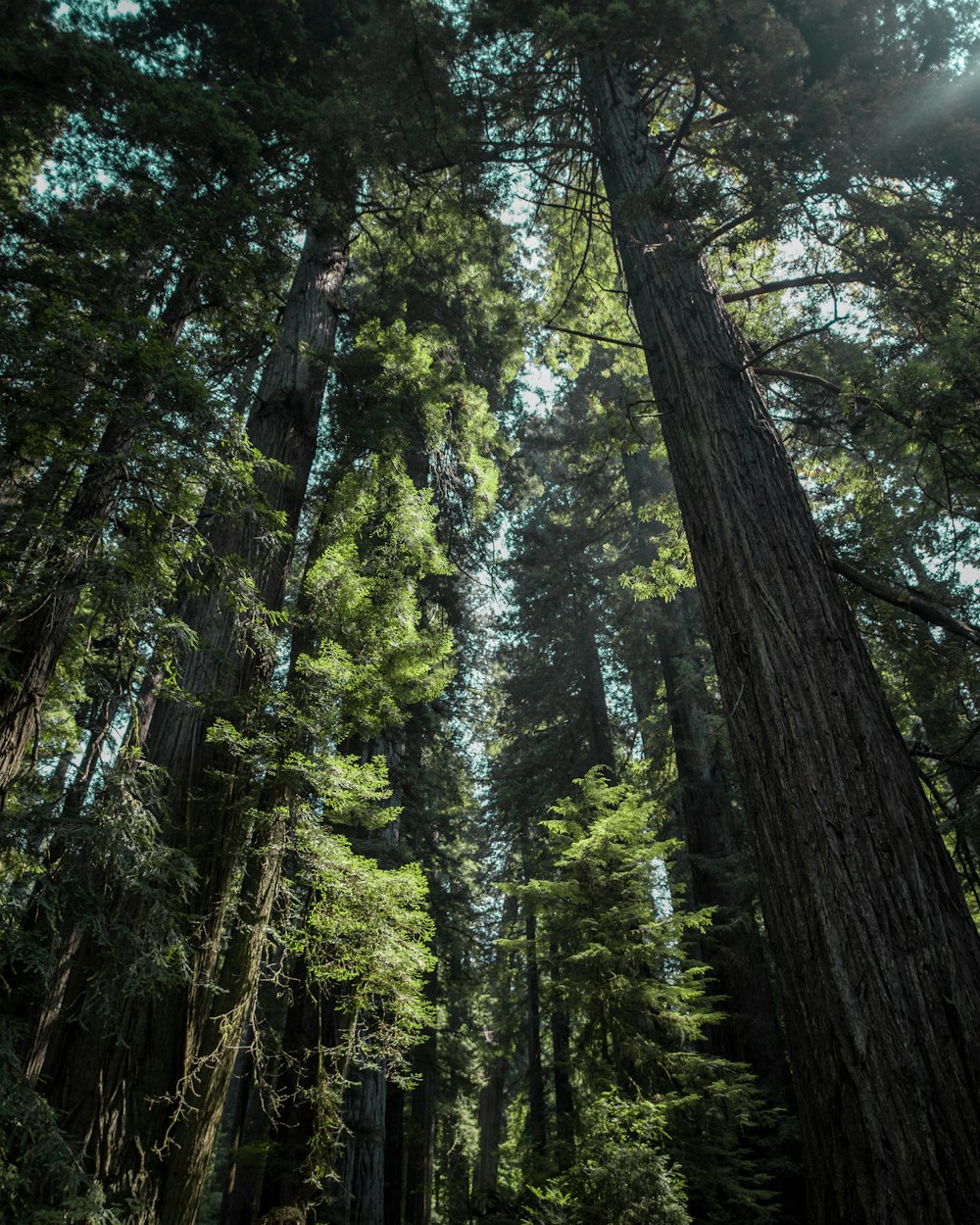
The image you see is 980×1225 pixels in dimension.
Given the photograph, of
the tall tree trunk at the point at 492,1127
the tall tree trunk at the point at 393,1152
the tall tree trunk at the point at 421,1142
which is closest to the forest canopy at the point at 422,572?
the tall tree trunk at the point at 393,1152

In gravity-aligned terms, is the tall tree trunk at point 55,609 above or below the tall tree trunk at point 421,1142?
above

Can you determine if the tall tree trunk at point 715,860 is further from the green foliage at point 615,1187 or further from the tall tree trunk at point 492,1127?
the tall tree trunk at point 492,1127

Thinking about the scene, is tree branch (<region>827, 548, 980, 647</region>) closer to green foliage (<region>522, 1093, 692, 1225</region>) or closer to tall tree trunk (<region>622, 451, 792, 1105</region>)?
green foliage (<region>522, 1093, 692, 1225</region>)

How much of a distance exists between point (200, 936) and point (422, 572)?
387 centimetres

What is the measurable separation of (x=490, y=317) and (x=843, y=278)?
236 inches

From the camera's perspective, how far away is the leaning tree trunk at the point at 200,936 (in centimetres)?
401

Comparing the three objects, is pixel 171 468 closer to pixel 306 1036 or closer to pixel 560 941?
pixel 560 941

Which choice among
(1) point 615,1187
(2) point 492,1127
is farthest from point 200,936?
(2) point 492,1127

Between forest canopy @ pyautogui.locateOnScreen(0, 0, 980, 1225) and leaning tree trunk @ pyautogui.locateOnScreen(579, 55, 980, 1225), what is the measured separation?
0.8 inches

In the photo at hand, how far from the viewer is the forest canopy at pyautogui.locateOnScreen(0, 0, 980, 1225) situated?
3.28m

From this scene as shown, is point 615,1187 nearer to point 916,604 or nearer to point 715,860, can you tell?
point 916,604

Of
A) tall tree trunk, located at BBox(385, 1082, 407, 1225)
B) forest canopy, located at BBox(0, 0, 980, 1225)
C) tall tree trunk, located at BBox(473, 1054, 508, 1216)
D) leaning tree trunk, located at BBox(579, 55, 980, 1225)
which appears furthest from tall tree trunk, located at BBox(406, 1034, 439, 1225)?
leaning tree trunk, located at BBox(579, 55, 980, 1225)

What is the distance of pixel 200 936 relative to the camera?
4520 millimetres

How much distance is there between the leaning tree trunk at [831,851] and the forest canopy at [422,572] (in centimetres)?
2
